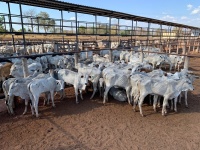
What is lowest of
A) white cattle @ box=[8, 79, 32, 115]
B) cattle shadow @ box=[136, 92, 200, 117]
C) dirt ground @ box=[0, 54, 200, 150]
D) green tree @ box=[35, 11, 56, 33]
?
dirt ground @ box=[0, 54, 200, 150]

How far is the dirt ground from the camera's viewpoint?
13.6 feet

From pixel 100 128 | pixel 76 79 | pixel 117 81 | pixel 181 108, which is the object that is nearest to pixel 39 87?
pixel 76 79

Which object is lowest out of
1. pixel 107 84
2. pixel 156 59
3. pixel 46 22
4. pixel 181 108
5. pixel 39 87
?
pixel 181 108

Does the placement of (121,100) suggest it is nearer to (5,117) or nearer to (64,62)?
(5,117)

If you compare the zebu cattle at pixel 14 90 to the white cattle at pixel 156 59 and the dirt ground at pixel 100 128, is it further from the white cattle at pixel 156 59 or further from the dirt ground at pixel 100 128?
the white cattle at pixel 156 59

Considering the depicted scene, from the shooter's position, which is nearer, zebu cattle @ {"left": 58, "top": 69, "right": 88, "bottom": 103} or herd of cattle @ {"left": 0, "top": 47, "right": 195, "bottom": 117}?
herd of cattle @ {"left": 0, "top": 47, "right": 195, "bottom": 117}

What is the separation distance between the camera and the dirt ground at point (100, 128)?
163 inches

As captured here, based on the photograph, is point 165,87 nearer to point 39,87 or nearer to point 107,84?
point 107,84

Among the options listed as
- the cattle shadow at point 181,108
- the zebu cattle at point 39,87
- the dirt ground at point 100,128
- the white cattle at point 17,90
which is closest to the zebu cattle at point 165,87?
the cattle shadow at point 181,108

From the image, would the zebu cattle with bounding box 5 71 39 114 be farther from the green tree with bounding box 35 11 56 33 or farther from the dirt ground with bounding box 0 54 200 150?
the green tree with bounding box 35 11 56 33

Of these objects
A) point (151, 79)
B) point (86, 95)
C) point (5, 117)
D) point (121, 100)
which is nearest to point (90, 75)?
point (86, 95)

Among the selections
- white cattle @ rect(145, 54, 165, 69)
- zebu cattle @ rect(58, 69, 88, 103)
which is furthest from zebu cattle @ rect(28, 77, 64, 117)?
white cattle @ rect(145, 54, 165, 69)

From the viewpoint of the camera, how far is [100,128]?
4.82 m

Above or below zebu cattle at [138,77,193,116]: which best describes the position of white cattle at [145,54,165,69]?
above
